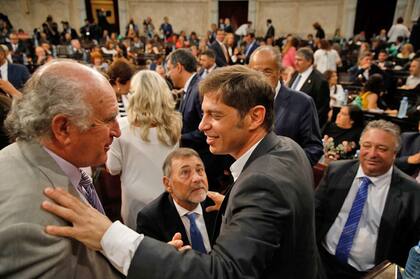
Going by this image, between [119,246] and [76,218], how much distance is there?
0.49 feet

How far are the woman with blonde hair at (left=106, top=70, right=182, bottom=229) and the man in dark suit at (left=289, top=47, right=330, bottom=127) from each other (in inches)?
92.1

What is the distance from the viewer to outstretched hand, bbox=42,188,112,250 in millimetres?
935

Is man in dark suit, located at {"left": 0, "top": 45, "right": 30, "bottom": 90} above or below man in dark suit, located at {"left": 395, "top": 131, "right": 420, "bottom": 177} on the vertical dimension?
above

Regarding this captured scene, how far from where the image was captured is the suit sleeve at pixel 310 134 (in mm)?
2484

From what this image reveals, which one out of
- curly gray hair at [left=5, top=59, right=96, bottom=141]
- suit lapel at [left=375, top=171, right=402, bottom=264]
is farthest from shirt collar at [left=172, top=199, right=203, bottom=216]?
suit lapel at [left=375, top=171, right=402, bottom=264]

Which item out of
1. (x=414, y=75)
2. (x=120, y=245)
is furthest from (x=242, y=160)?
(x=414, y=75)

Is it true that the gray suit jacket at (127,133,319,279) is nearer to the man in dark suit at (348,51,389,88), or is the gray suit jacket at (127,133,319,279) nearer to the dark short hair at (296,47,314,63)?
the dark short hair at (296,47,314,63)

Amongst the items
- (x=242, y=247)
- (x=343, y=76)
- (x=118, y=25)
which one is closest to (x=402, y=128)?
(x=343, y=76)

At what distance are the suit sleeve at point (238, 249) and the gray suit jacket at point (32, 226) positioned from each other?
17 centimetres

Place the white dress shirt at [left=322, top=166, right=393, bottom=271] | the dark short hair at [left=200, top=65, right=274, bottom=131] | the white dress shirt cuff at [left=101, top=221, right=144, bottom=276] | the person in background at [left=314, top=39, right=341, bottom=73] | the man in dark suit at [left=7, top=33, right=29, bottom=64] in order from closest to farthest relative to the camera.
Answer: the white dress shirt cuff at [left=101, top=221, right=144, bottom=276] → the dark short hair at [left=200, top=65, right=274, bottom=131] → the white dress shirt at [left=322, top=166, right=393, bottom=271] → the person in background at [left=314, top=39, right=341, bottom=73] → the man in dark suit at [left=7, top=33, right=29, bottom=64]

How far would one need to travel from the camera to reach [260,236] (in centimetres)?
98

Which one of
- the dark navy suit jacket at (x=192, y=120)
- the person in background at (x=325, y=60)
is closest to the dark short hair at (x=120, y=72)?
the dark navy suit jacket at (x=192, y=120)

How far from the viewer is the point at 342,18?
553 inches

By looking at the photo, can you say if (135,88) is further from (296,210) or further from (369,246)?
(369,246)
